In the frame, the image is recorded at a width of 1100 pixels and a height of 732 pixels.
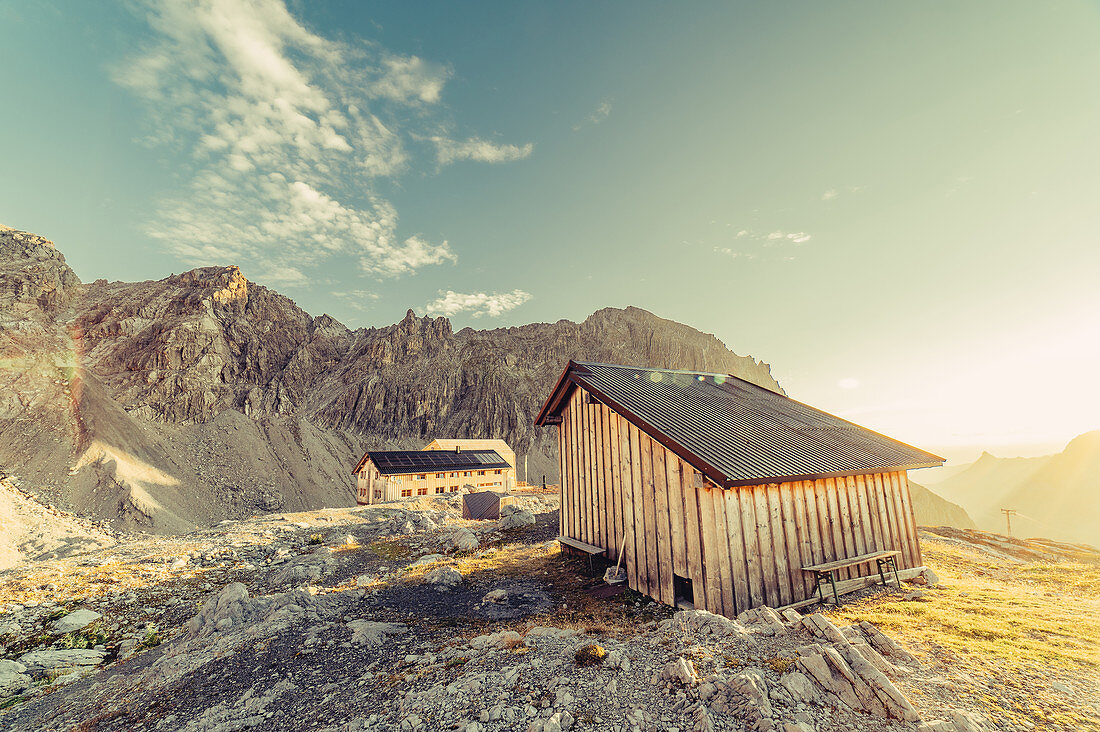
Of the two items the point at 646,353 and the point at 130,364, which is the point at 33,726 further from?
the point at 646,353

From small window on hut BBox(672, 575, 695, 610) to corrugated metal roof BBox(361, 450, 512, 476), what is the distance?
45257mm

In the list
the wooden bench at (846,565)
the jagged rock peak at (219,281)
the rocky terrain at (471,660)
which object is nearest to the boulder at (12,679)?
the rocky terrain at (471,660)

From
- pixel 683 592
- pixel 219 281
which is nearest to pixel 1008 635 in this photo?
pixel 683 592

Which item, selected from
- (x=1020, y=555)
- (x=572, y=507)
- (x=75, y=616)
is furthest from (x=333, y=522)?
(x=1020, y=555)

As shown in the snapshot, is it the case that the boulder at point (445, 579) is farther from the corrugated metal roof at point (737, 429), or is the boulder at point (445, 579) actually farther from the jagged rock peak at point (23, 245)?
the jagged rock peak at point (23, 245)

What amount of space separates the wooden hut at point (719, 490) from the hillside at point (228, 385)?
43.7m

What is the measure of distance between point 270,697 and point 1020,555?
34.9 m

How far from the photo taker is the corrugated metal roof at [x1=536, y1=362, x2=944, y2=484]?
11.4 m

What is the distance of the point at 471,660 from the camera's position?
867cm

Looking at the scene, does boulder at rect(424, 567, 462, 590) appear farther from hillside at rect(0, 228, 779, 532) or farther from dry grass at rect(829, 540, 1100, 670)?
hillside at rect(0, 228, 779, 532)

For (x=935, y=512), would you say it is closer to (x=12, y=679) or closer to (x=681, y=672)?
(x=681, y=672)

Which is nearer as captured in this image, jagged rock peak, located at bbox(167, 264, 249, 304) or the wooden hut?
the wooden hut

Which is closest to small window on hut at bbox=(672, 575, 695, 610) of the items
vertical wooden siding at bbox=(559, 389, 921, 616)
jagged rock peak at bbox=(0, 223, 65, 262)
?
vertical wooden siding at bbox=(559, 389, 921, 616)

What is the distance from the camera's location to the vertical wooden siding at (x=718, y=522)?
10906 mm
